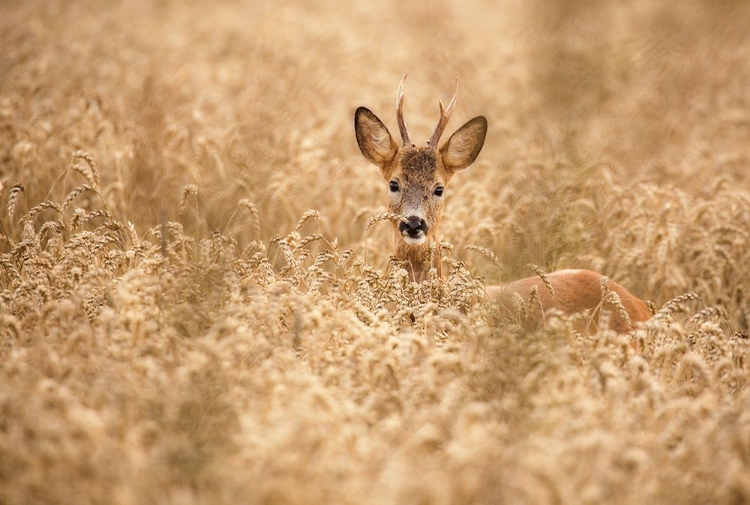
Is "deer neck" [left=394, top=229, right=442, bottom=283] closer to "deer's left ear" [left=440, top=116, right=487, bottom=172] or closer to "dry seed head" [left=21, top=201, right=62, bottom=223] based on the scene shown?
"deer's left ear" [left=440, top=116, right=487, bottom=172]

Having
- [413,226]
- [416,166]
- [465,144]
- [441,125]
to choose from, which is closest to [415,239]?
[413,226]

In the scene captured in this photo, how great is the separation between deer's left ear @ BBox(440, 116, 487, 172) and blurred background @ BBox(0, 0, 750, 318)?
0.61 m

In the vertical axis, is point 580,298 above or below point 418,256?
below

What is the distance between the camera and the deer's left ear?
6734 mm

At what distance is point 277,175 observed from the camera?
7742 mm

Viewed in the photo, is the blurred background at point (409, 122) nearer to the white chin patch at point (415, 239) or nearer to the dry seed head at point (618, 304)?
the white chin patch at point (415, 239)

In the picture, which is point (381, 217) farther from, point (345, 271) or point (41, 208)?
point (41, 208)

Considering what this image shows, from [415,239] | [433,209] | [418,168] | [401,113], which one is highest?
[401,113]

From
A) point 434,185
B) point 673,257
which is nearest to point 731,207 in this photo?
point 673,257

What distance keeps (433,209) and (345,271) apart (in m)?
0.91

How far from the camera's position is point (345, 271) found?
19.9ft

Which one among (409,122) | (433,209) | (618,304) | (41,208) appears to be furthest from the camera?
(409,122)

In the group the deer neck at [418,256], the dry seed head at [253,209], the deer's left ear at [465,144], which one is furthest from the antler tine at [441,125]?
the dry seed head at [253,209]

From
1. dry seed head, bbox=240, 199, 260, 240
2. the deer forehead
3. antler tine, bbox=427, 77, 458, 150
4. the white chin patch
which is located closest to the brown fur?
the white chin patch
